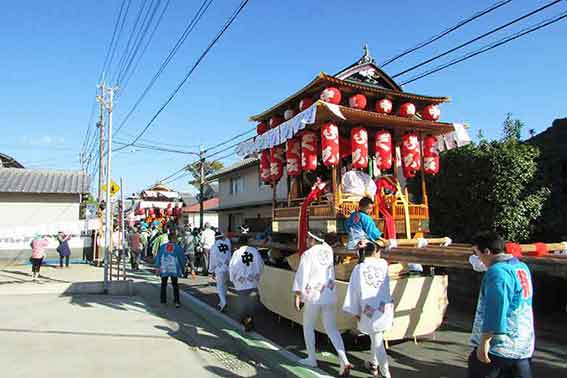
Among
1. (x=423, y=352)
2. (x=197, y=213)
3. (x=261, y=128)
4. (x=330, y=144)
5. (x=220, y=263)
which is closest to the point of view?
(x=423, y=352)

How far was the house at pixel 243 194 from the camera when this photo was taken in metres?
24.1

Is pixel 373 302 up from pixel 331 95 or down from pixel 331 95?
down

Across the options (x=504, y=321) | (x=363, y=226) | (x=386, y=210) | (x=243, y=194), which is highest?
(x=243, y=194)

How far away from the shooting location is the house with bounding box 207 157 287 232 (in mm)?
24120

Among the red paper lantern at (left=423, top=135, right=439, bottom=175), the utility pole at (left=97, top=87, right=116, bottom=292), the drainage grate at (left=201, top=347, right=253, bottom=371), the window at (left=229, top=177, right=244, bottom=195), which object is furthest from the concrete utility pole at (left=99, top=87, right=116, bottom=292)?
the window at (left=229, top=177, right=244, bottom=195)

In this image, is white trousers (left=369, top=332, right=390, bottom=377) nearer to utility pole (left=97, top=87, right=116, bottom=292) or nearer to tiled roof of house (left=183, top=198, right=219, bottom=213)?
utility pole (left=97, top=87, right=116, bottom=292)

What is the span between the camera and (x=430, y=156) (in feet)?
30.8

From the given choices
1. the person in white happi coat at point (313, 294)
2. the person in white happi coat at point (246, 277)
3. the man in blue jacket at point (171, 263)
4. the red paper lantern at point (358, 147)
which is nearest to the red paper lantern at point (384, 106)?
the red paper lantern at point (358, 147)

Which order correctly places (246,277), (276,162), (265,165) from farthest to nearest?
(265,165) → (276,162) → (246,277)

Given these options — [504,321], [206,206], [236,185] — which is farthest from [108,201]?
[206,206]

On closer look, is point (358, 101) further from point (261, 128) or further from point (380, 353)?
point (380, 353)

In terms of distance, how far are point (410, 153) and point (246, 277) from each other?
443cm

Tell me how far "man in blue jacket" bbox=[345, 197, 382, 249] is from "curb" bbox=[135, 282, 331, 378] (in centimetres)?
192

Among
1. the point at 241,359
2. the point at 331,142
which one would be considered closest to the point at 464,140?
the point at 331,142
